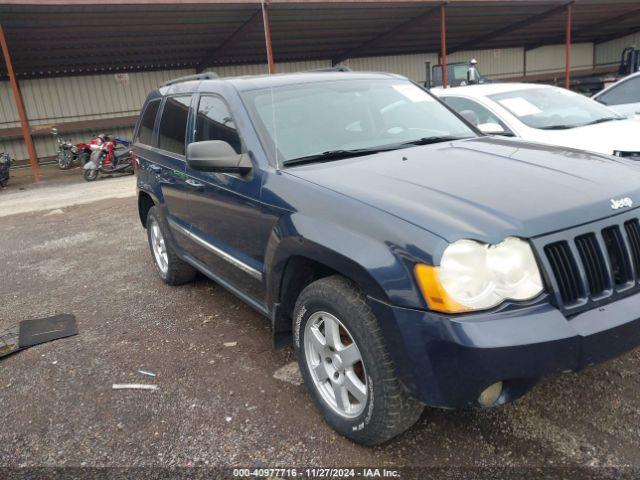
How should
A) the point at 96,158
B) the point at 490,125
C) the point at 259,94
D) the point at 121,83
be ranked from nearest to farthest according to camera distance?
the point at 259,94, the point at 490,125, the point at 96,158, the point at 121,83

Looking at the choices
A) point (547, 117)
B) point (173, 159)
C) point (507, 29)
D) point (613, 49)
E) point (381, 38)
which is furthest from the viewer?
point (613, 49)

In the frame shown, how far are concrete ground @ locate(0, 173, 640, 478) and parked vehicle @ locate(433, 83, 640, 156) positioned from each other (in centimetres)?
304

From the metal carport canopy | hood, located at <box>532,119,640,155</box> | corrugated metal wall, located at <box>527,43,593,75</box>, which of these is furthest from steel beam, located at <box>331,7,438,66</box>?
hood, located at <box>532,119,640,155</box>

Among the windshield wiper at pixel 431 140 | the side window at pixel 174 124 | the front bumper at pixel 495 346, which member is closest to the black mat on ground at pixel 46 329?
the side window at pixel 174 124

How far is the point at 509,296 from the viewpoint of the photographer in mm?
1980

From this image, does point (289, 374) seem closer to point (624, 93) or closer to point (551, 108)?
point (551, 108)

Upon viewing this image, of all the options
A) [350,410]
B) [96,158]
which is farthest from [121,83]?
[350,410]

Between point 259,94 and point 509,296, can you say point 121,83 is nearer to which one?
point 259,94

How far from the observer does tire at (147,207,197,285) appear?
456 cm

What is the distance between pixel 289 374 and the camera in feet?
10.5

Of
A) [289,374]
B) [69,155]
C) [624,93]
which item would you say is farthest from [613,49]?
[289,374]

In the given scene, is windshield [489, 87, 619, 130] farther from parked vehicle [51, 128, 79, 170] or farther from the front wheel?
the front wheel

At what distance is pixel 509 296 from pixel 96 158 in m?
13.4

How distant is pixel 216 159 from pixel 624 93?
25.9ft
